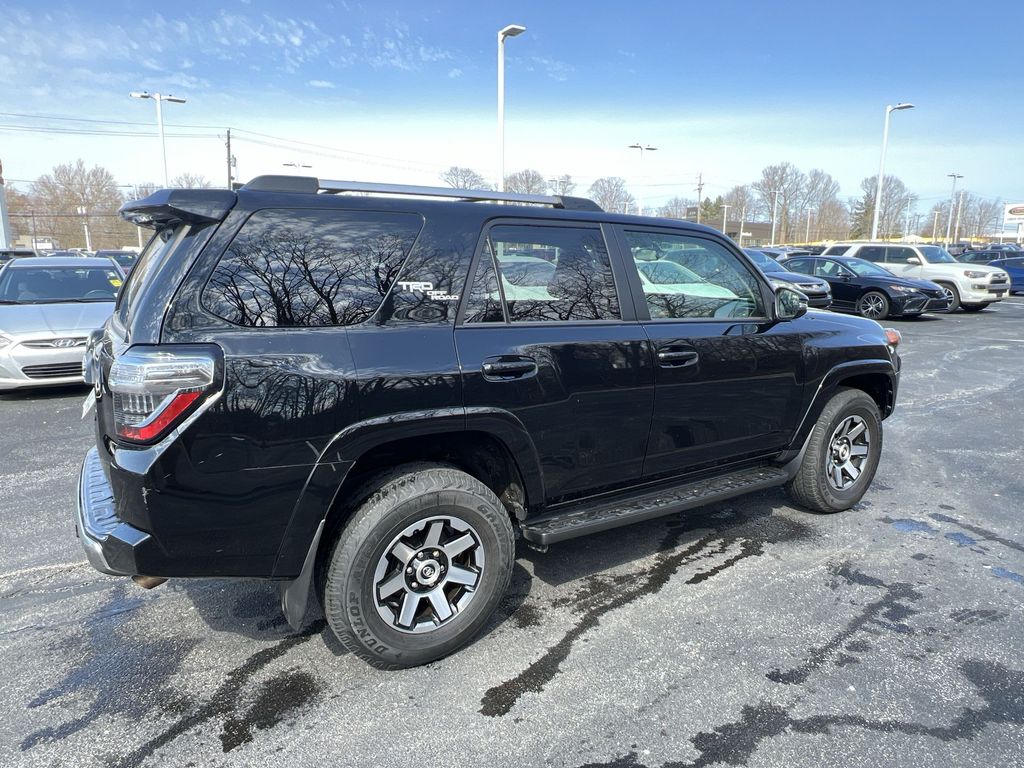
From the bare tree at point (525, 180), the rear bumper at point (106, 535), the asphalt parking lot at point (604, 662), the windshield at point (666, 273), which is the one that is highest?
the bare tree at point (525, 180)

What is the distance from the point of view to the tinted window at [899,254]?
19438 mm

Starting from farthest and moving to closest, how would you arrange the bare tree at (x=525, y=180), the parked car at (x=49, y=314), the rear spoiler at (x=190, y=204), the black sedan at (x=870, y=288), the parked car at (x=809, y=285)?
the bare tree at (x=525, y=180), the black sedan at (x=870, y=288), the parked car at (x=809, y=285), the parked car at (x=49, y=314), the rear spoiler at (x=190, y=204)

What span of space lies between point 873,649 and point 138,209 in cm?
355

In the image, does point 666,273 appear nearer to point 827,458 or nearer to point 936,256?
point 827,458

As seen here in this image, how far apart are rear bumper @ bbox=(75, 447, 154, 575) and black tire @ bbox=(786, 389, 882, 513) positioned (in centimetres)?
362

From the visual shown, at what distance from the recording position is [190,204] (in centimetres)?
236

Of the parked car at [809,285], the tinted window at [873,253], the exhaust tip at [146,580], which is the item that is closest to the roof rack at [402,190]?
the exhaust tip at [146,580]

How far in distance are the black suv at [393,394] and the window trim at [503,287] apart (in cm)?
1

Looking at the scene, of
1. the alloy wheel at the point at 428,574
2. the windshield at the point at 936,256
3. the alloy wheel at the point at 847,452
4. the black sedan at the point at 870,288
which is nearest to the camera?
the alloy wheel at the point at 428,574

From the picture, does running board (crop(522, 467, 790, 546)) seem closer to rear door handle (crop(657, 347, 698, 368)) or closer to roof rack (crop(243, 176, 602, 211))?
rear door handle (crop(657, 347, 698, 368))

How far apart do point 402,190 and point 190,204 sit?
87 centimetres

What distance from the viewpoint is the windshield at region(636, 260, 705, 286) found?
3412 mm

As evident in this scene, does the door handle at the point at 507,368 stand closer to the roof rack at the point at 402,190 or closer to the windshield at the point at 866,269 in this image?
the roof rack at the point at 402,190

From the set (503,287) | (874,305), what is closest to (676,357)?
(503,287)
